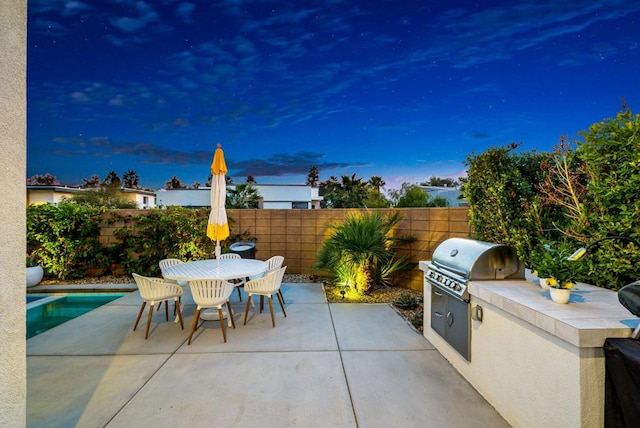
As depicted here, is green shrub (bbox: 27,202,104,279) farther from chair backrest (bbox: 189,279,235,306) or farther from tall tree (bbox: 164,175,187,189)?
tall tree (bbox: 164,175,187,189)

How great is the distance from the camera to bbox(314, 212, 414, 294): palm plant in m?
5.52

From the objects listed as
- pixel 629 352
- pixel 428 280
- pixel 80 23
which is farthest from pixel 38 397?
pixel 80 23

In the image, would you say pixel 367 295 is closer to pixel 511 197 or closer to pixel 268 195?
pixel 511 197

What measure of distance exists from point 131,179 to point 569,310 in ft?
157

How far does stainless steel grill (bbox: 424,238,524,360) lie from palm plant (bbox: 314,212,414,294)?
7.22ft

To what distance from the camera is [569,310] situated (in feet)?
6.19

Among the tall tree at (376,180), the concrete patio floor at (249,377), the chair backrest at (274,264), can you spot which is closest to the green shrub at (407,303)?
the concrete patio floor at (249,377)

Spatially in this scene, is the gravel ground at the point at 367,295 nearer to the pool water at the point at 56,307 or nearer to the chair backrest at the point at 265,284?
the pool water at the point at 56,307

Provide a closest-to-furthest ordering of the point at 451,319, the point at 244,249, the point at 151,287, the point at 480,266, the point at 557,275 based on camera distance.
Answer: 1. the point at 557,275
2. the point at 480,266
3. the point at 451,319
4. the point at 151,287
5. the point at 244,249

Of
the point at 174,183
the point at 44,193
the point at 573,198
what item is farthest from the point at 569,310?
the point at 174,183

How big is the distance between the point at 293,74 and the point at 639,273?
34.0 ft

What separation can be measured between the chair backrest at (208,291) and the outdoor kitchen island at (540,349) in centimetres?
272

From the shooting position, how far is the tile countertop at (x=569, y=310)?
5.19 feet

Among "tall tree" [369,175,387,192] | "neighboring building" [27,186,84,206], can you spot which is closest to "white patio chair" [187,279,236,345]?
"neighboring building" [27,186,84,206]
